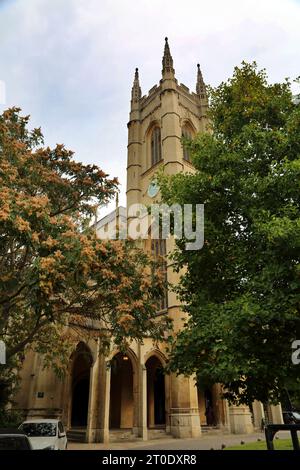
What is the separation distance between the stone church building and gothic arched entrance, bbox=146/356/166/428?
0.21 feet

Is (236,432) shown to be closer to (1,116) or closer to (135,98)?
(1,116)

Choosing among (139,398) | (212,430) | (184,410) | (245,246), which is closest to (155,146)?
(139,398)

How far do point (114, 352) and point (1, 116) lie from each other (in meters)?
13.5

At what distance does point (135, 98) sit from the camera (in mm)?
38625

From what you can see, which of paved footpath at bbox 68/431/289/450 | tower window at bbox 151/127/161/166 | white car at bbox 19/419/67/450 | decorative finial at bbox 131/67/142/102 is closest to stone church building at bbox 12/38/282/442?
tower window at bbox 151/127/161/166

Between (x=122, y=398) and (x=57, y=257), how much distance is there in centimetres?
1975

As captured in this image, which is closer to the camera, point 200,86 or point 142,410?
point 142,410

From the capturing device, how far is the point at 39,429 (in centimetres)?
1118

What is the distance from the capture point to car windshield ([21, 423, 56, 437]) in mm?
10930

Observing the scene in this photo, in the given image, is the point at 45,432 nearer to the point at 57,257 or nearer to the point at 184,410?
the point at 57,257

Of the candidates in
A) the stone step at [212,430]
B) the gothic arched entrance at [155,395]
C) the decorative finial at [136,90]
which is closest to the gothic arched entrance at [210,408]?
the stone step at [212,430]

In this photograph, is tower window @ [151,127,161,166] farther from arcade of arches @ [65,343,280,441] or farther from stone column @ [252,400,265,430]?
stone column @ [252,400,265,430]
